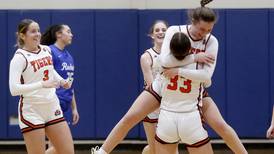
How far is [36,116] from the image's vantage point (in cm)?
486

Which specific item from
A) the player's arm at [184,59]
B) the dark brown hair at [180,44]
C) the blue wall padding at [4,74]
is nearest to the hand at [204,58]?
the player's arm at [184,59]

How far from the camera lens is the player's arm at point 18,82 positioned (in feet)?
15.4

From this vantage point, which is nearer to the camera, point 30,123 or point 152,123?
point 30,123

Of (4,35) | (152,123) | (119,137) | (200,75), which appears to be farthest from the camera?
(4,35)

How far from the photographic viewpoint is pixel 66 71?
581cm

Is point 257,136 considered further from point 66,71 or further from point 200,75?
point 200,75

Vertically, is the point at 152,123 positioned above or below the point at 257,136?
above

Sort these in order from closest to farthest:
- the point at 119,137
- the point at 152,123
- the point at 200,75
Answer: the point at 200,75 → the point at 119,137 → the point at 152,123

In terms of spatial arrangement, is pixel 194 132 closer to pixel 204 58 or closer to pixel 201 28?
pixel 204 58

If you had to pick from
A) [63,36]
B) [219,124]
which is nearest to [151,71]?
[63,36]

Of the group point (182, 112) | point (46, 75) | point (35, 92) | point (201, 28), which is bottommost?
point (182, 112)

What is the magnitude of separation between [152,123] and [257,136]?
10.1 ft

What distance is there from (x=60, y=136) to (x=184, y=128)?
1.30 metres
